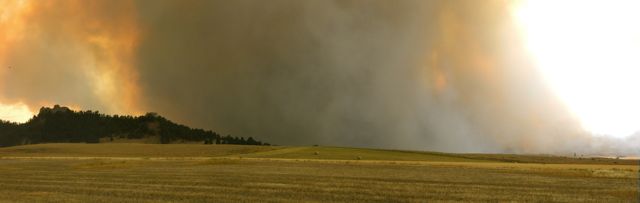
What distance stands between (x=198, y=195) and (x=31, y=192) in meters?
12.9

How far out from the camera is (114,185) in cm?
3950

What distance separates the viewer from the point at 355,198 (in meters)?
30.9

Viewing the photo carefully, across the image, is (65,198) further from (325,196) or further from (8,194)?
(325,196)

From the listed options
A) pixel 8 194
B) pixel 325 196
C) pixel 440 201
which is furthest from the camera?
pixel 8 194

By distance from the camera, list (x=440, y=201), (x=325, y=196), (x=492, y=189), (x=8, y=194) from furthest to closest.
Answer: (x=492, y=189)
(x=8, y=194)
(x=325, y=196)
(x=440, y=201)

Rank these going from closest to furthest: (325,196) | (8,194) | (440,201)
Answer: (440,201), (325,196), (8,194)

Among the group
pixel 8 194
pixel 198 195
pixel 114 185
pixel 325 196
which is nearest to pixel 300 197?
pixel 325 196

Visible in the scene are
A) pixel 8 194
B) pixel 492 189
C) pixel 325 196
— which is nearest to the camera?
pixel 325 196

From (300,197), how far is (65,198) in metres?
14.6

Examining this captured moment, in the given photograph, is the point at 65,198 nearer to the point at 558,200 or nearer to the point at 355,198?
the point at 355,198

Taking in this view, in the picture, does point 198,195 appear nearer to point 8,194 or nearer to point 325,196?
point 325,196

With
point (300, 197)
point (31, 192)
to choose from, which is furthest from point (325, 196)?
point (31, 192)

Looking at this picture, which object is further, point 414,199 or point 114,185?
point 114,185

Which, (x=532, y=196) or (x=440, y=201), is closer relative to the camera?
(x=440, y=201)
